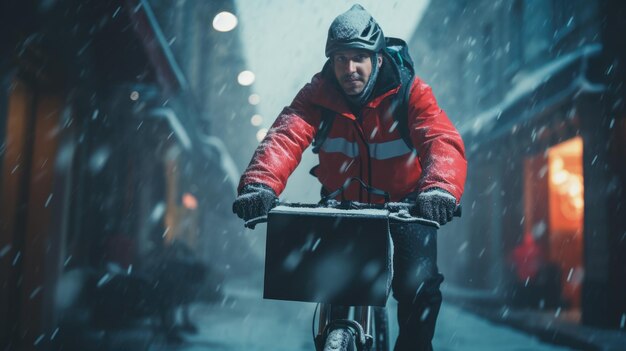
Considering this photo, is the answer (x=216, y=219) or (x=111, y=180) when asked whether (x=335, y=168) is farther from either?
(x=216, y=219)

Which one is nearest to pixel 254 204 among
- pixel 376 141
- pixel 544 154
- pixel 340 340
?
pixel 340 340

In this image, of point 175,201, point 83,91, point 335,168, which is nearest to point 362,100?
point 335,168

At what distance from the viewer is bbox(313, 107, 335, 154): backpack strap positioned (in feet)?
9.62

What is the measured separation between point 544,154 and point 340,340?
12.7 meters

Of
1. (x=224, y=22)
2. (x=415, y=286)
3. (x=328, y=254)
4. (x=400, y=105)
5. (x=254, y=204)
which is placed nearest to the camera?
(x=328, y=254)

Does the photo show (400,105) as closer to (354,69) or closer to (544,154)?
(354,69)

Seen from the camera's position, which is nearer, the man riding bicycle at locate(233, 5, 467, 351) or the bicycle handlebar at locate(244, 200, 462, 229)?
the bicycle handlebar at locate(244, 200, 462, 229)

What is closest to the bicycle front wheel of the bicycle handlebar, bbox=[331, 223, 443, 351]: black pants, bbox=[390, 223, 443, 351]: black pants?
bbox=[331, 223, 443, 351]: black pants

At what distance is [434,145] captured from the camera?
2523 mm

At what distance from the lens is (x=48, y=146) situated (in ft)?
22.3

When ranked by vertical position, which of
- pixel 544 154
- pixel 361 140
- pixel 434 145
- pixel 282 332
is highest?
pixel 544 154

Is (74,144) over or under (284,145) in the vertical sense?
under

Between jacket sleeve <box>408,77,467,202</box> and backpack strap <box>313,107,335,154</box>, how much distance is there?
0.38 meters

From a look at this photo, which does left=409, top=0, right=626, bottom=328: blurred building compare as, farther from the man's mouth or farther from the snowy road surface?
the man's mouth
